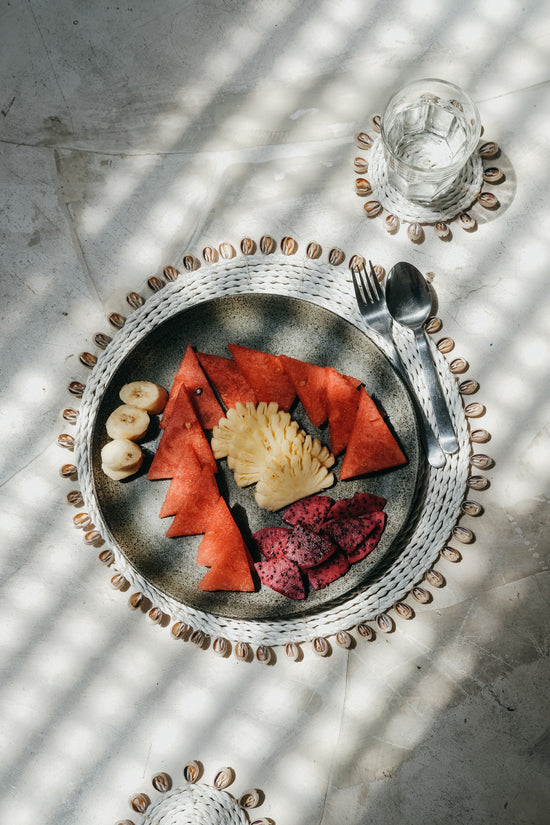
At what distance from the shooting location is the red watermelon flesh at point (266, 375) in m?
1.31

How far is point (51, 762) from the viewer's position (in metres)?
1.38

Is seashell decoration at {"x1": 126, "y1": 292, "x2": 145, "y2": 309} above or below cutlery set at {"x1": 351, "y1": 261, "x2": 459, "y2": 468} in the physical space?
below

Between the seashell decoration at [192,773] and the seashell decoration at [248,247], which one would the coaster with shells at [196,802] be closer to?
the seashell decoration at [192,773]

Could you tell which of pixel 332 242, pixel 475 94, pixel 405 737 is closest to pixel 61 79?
pixel 332 242

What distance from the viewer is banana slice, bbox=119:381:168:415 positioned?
4.32ft

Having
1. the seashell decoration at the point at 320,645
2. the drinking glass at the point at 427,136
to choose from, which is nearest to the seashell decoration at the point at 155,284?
the drinking glass at the point at 427,136

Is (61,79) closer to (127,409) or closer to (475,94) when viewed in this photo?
(127,409)

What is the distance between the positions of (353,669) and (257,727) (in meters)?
0.20

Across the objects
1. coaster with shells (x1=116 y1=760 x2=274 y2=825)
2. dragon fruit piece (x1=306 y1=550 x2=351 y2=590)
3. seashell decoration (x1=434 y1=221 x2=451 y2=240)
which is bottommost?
coaster with shells (x1=116 y1=760 x2=274 y2=825)

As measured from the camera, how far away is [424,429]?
132cm

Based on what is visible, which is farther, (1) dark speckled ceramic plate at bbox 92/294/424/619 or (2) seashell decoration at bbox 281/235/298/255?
(2) seashell decoration at bbox 281/235/298/255

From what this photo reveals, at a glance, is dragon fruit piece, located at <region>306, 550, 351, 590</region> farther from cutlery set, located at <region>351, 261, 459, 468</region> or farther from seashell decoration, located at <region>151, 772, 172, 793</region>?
seashell decoration, located at <region>151, 772, 172, 793</region>

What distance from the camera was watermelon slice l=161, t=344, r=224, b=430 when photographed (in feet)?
4.37

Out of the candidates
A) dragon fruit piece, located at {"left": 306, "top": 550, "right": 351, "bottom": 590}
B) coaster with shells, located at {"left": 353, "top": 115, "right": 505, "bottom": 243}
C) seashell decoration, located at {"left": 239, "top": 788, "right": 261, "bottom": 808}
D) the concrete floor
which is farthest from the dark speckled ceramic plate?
seashell decoration, located at {"left": 239, "top": 788, "right": 261, "bottom": 808}
